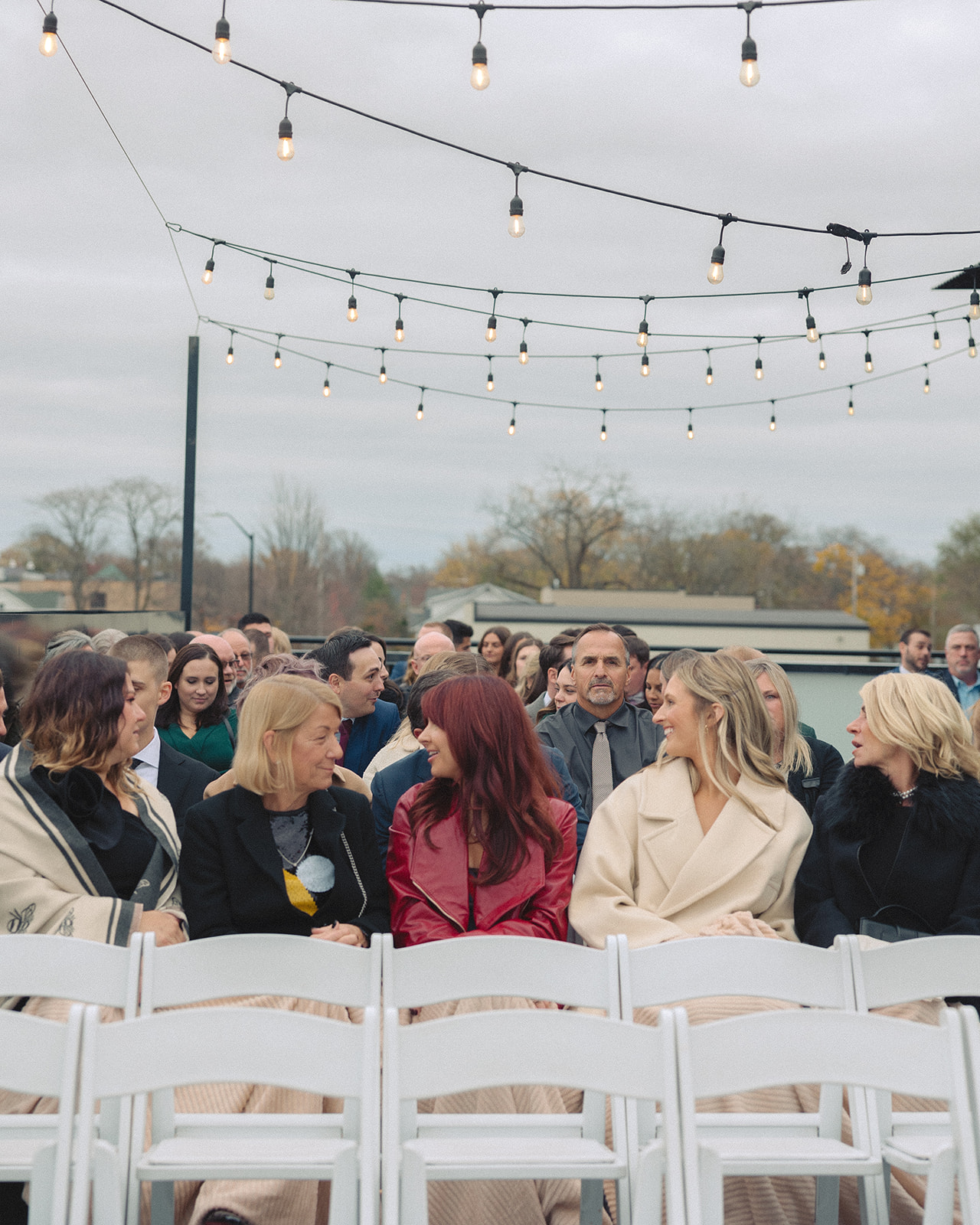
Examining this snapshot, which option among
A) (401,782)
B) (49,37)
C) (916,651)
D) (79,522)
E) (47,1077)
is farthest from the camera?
(79,522)

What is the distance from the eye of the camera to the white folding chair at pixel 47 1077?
2127 mm

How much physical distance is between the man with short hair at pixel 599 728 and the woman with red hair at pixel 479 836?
144cm

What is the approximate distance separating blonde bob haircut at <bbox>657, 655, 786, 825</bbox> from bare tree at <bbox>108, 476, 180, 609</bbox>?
9.43 meters

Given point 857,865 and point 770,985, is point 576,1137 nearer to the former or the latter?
point 770,985

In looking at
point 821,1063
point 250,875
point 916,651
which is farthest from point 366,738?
point 916,651

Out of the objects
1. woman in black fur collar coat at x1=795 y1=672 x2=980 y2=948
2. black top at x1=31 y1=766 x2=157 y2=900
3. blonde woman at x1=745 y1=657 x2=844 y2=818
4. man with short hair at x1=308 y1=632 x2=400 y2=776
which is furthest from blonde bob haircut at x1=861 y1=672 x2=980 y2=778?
man with short hair at x1=308 y1=632 x2=400 y2=776

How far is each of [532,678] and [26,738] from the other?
12.4ft

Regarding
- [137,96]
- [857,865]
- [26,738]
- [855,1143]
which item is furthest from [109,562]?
[855,1143]

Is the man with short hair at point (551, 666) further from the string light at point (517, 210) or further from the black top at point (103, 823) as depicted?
the black top at point (103, 823)

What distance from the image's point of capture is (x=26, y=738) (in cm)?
343

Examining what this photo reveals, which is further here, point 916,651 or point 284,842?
point 916,651

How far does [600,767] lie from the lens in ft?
16.6

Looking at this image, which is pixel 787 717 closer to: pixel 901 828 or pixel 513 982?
pixel 901 828

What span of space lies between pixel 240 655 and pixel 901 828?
186 inches
